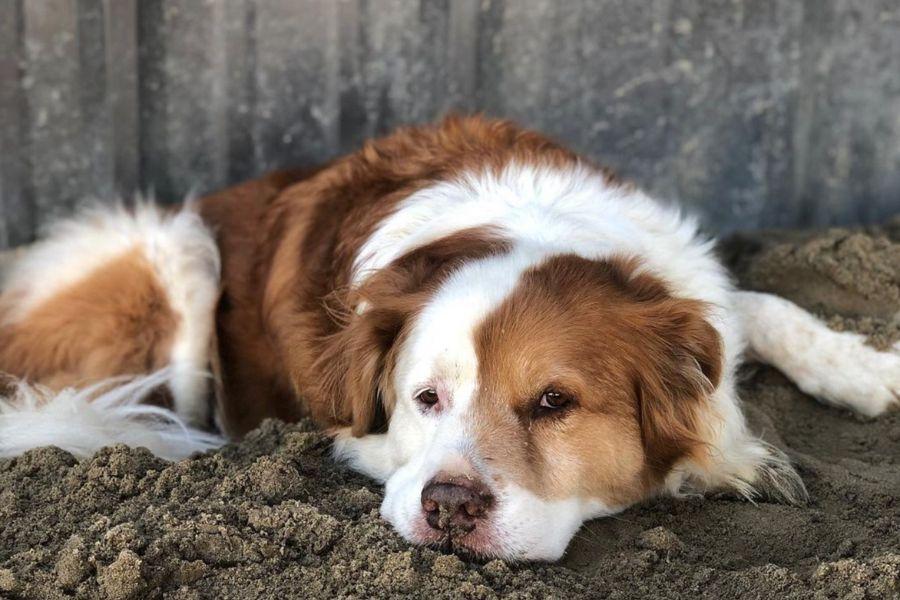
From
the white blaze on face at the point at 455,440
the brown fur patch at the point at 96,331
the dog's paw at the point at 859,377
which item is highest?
the white blaze on face at the point at 455,440

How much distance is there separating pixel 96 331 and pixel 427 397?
5.40ft

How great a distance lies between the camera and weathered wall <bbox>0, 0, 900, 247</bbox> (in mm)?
5242

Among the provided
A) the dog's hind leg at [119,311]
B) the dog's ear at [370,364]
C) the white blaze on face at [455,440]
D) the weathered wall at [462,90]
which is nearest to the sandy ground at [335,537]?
the white blaze on face at [455,440]

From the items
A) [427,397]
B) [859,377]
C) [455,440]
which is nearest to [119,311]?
[427,397]

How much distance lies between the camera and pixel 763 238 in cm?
536

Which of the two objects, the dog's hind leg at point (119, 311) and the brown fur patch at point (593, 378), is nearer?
the brown fur patch at point (593, 378)

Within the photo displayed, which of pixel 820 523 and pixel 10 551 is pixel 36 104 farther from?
pixel 820 523

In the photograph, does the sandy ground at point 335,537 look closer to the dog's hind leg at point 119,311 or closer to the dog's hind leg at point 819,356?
the dog's hind leg at point 819,356

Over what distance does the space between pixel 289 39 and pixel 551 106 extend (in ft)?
4.33

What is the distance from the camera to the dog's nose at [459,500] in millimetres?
2789

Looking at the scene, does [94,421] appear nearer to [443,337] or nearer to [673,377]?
[443,337]

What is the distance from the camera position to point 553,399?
301 cm

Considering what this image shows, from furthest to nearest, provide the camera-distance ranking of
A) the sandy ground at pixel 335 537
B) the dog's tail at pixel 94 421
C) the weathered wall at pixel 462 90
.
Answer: the weathered wall at pixel 462 90 < the dog's tail at pixel 94 421 < the sandy ground at pixel 335 537

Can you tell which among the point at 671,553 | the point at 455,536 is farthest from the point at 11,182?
the point at 671,553
